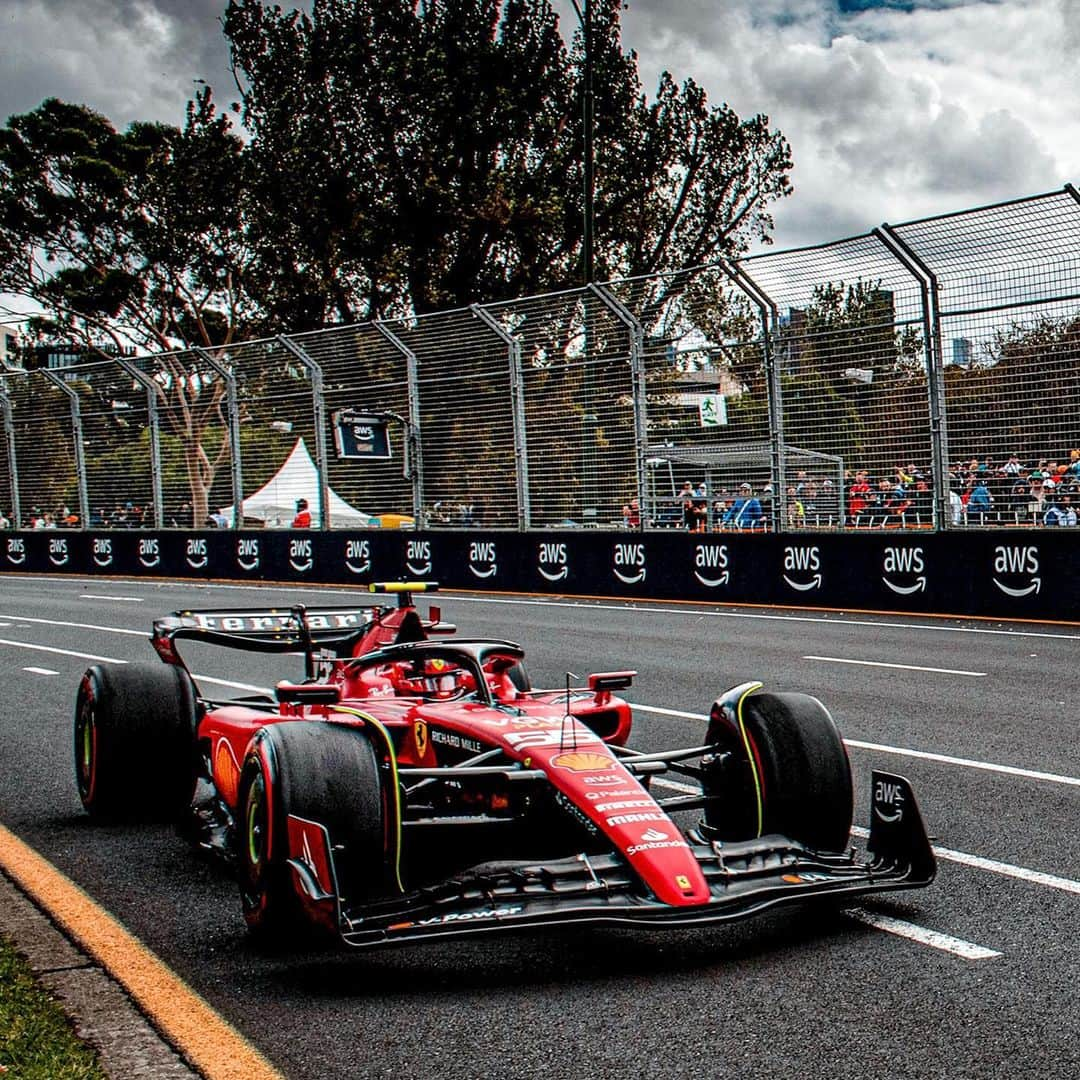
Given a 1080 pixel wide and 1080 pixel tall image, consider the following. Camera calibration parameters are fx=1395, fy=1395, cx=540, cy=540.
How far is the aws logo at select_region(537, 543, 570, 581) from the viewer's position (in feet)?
Result: 64.8

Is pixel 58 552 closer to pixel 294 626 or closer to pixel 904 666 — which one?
pixel 904 666

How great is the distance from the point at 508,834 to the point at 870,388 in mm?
12878

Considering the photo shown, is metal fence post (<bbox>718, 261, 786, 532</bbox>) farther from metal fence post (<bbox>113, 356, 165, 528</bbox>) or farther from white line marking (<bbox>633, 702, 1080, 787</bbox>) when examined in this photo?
metal fence post (<bbox>113, 356, 165, 528</bbox>)

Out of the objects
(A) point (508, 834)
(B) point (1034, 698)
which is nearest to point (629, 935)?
(A) point (508, 834)

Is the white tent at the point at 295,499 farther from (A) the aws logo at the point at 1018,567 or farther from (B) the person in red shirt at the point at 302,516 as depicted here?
(A) the aws logo at the point at 1018,567

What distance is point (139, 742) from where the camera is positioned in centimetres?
585

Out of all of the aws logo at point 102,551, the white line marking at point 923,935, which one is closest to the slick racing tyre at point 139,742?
the white line marking at point 923,935

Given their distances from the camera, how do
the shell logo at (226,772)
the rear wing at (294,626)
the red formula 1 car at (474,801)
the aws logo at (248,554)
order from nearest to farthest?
the red formula 1 car at (474,801)
the shell logo at (226,772)
the rear wing at (294,626)
the aws logo at (248,554)

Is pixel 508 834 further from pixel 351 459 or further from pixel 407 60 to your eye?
pixel 407 60

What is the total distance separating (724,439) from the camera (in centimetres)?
1803

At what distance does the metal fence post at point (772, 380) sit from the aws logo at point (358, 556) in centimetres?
760

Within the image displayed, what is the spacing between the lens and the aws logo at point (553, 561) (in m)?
19.8

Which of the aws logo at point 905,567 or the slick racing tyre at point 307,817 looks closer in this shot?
the slick racing tyre at point 307,817

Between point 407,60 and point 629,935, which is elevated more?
point 407,60
